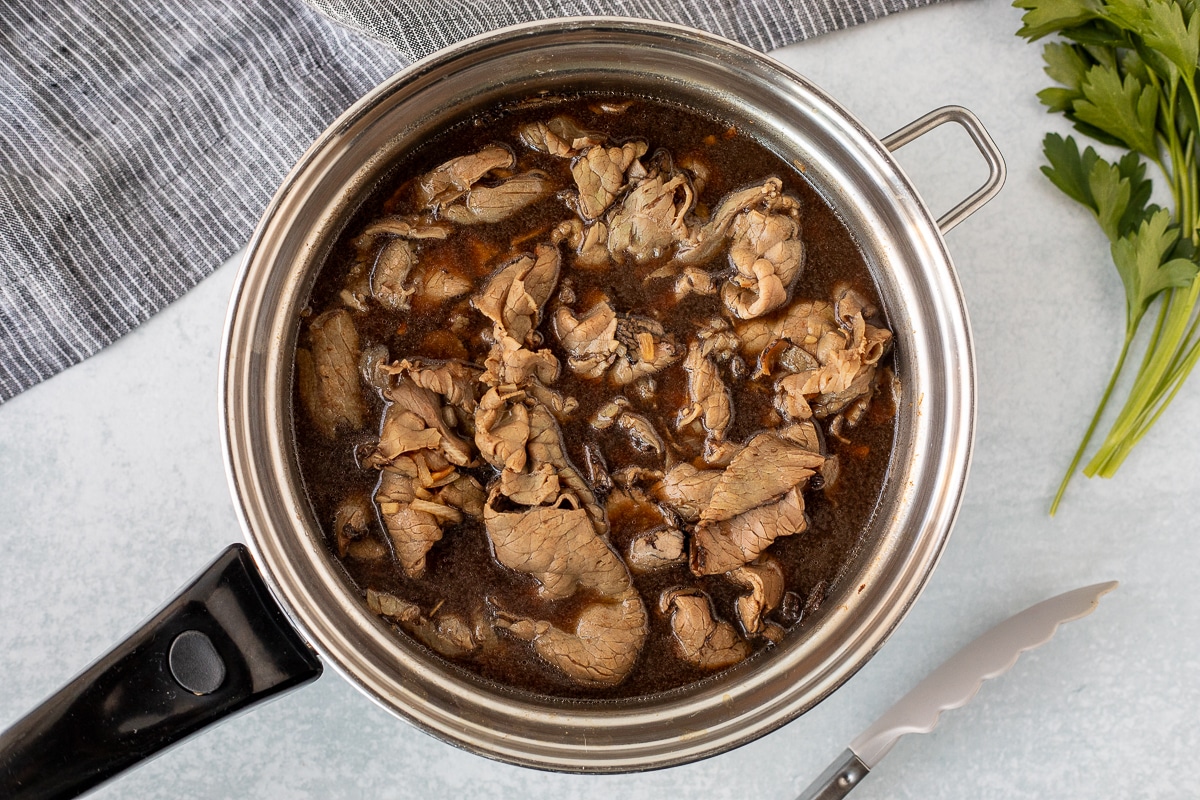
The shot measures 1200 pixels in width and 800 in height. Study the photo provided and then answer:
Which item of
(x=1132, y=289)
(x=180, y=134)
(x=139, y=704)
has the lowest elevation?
(x=139, y=704)

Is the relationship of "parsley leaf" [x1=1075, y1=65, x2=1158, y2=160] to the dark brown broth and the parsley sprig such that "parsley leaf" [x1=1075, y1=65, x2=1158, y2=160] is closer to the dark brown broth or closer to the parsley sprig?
the parsley sprig

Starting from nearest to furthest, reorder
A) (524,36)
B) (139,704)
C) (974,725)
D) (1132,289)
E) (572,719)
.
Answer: (139,704)
(524,36)
(572,719)
(1132,289)
(974,725)

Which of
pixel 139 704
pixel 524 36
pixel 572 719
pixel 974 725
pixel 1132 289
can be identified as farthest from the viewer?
pixel 974 725

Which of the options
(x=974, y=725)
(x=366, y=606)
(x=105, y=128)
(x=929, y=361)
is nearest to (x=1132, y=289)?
(x=929, y=361)

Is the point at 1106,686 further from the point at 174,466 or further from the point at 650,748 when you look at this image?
the point at 174,466

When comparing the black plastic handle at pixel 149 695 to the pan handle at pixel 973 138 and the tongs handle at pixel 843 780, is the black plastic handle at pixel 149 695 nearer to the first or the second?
the tongs handle at pixel 843 780

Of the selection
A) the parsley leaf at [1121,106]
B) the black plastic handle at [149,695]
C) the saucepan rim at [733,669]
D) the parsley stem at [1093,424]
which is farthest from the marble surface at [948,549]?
the black plastic handle at [149,695]
